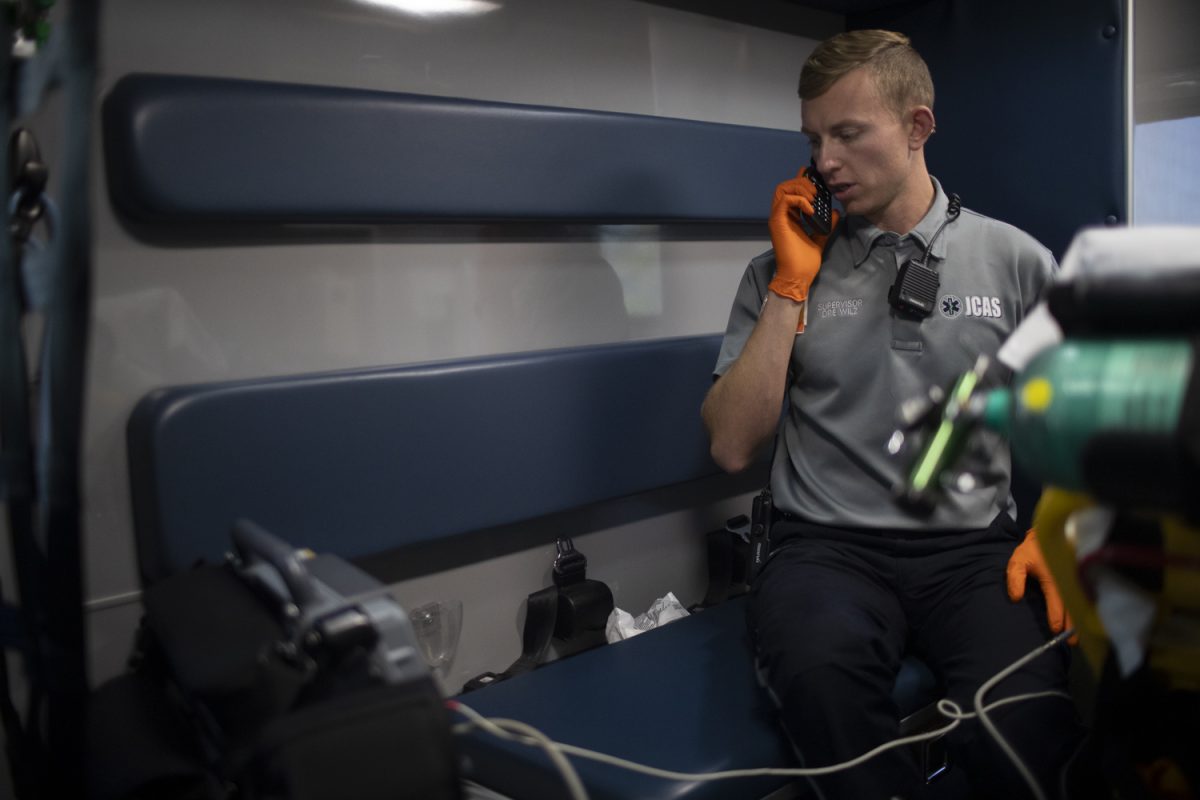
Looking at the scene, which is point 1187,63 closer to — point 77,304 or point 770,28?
point 770,28

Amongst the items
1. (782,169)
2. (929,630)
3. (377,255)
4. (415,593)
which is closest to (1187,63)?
(782,169)

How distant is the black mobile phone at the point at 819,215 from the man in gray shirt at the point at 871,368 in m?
0.01

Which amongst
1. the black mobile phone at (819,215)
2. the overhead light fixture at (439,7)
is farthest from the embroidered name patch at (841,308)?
the overhead light fixture at (439,7)

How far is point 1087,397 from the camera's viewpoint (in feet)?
2.17

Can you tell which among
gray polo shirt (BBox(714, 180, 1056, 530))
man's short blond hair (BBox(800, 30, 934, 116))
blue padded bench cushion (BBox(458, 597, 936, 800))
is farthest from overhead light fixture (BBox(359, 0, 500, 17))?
blue padded bench cushion (BBox(458, 597, 936, 800))

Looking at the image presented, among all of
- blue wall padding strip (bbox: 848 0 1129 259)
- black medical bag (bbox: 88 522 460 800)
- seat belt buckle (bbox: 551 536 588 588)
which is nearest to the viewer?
black medical bag (bbox: 88 522 460 800)

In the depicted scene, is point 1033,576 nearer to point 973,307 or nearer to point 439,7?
point 973,307

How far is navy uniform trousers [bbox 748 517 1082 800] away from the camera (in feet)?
4.27

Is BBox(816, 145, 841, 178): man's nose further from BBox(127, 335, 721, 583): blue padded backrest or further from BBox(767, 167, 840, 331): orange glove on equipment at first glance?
BBox(127, 335, 721, 583): blue padded backrest

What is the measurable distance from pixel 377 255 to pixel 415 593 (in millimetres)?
654

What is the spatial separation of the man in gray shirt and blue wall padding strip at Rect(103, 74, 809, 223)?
35 cm

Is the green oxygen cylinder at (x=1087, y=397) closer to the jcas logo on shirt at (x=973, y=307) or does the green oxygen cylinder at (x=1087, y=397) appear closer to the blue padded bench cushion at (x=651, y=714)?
the blue padded bench cushion at (x=651, y=714)

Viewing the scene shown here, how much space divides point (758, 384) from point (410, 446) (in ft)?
2.08

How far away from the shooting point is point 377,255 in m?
1.76
